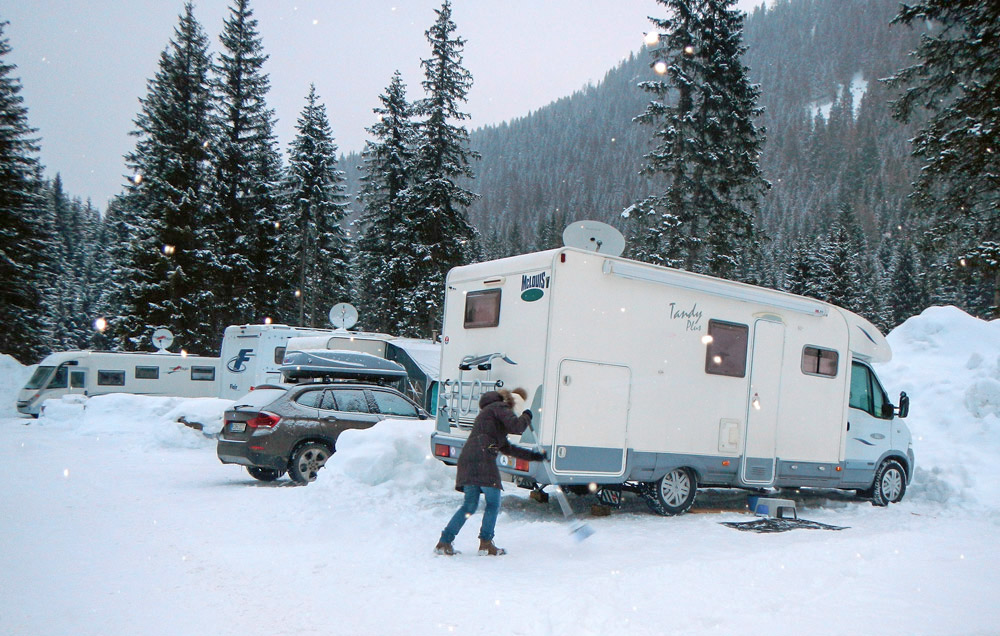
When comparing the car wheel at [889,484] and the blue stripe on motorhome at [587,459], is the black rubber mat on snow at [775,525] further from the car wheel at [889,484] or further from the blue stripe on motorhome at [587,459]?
the car wheel at [889,484]

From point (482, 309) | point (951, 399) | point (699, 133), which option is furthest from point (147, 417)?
point (699, 133)

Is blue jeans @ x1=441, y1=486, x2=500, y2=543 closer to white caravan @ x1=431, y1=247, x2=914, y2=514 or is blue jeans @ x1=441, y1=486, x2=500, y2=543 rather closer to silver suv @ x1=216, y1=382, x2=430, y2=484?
white caravan @ x1=431, y1=247, x2=914, y2=514

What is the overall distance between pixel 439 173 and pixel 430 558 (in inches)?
1002

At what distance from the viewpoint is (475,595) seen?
5.45 metres

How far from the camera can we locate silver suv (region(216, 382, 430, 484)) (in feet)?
34.1

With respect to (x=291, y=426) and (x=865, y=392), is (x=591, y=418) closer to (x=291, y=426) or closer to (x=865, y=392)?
(x=291, y=426)

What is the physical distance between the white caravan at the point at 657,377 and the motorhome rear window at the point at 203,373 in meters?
20.2

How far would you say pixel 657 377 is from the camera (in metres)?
8.78

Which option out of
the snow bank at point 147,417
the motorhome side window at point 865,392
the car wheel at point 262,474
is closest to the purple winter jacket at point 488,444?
the car wheel at point 262,474

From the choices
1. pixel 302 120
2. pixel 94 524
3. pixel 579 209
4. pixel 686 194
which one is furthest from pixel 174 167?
pixel 579 209

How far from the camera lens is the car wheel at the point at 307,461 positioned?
10523 millimetres

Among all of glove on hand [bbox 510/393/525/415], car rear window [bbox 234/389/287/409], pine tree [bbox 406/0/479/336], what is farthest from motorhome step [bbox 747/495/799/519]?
pine tree [bbox 406/0/479/336]

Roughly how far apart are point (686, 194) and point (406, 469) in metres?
18.3

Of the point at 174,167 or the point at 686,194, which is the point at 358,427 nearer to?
the point at 686,194
